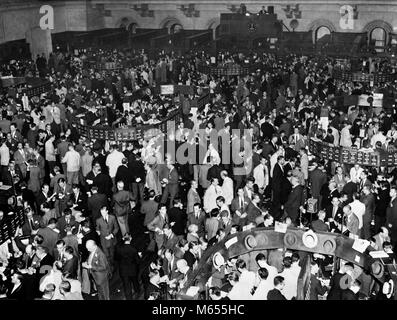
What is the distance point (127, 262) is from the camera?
23.5ft

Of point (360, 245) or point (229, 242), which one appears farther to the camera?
point (229, 242)

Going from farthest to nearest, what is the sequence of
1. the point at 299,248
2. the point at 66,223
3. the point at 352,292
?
the point at 66,223 → the point at 299,248 → the point at 352,292

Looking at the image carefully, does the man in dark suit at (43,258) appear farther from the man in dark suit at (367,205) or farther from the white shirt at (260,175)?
the man in dark suit at (367,205)

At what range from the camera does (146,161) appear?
10.5 metres

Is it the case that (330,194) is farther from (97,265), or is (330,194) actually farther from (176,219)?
(97,265)

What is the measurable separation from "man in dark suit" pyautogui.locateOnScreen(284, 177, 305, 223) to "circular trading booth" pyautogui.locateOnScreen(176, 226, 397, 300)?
1.61 meters

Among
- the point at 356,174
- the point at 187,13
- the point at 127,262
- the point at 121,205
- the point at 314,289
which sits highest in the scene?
the point at 187,13

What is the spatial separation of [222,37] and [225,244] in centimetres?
2151

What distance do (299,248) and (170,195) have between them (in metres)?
3.48

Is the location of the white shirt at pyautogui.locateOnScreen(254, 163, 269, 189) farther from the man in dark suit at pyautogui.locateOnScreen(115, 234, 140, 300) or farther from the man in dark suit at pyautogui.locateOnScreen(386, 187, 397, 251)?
the man in dark suit at pyautogui.locateOnScreen(115, 234, 140, 300)

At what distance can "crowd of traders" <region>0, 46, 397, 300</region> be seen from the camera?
6.68m

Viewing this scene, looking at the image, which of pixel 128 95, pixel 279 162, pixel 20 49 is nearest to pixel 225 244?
pixel 279 162

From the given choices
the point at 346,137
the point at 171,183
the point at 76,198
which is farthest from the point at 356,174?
the point at 76,198
